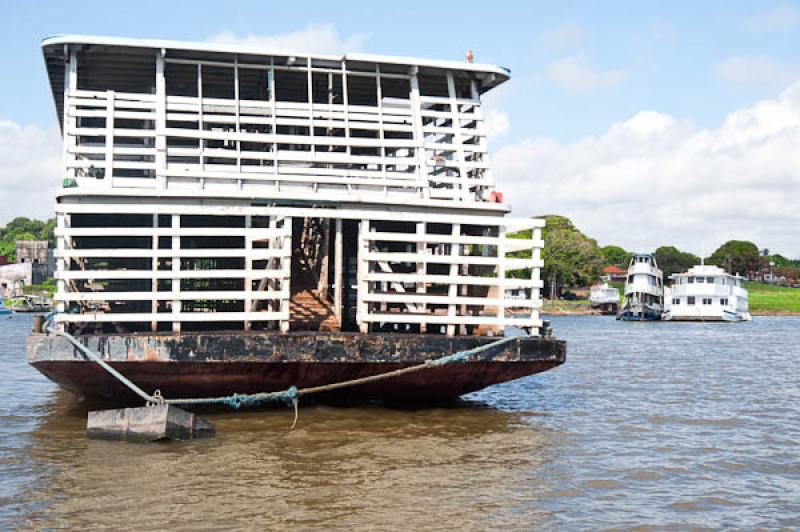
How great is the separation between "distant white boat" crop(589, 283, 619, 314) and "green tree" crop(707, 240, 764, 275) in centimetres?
4376

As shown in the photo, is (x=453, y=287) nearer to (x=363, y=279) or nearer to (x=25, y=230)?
(x=363, y=279)

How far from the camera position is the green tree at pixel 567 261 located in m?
97.6

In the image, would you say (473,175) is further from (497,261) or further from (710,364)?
(710,364)

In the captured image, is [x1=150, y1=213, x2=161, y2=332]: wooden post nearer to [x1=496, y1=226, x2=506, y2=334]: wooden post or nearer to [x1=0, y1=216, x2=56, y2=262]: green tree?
[x1=496, y1=226, x2=506, y2=334]: wooden post

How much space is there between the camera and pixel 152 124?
14.9 m

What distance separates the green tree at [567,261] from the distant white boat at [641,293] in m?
19.0

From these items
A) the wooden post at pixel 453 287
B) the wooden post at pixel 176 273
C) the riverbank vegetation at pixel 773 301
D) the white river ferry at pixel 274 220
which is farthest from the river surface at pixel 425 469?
the riverbank vegetation at pixel 773 301

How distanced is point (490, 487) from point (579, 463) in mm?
1846

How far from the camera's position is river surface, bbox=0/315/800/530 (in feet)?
25.7

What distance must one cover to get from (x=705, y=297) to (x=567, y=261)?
2799 centimetres

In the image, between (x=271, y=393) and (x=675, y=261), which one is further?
(x=675, y=261)

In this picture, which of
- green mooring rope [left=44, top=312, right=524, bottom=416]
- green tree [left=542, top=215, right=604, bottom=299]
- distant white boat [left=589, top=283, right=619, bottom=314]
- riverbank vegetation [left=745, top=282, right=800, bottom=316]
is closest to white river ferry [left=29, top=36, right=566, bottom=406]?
green mooring rope [left=44, top=312, right=524, bottom=416]

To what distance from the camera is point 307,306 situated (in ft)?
47.3

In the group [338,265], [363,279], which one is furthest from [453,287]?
[338,265]
